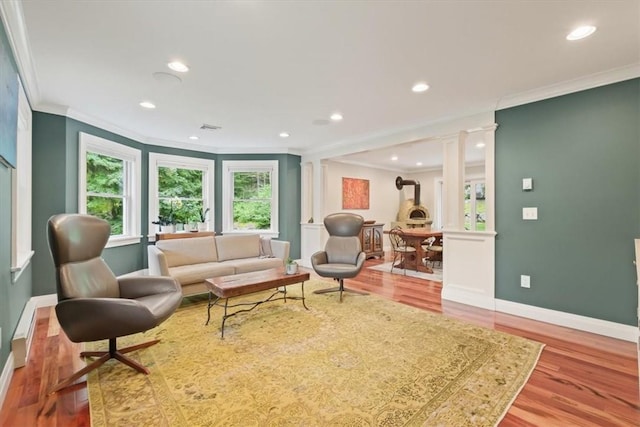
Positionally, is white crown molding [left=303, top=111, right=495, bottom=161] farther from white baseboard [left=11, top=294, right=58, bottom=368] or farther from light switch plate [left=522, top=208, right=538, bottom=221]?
white baseboard [left=11, top=294, right=58, bottom=368]

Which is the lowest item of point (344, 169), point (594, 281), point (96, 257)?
point (594, 281)

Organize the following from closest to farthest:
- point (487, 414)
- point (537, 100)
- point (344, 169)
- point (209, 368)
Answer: point (487, 414) → point (209, 368) → point (537, 100) → point (344, 169)

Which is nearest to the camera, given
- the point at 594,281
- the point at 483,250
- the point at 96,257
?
the point at 96,257

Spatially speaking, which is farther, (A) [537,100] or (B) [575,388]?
(A) [537,100]

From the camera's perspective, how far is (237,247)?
460 centimetres

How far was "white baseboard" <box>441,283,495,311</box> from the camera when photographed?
3.53 m

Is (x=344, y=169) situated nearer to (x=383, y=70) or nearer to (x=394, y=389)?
(x=383, y=70)

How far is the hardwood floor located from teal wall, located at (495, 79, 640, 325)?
43cm

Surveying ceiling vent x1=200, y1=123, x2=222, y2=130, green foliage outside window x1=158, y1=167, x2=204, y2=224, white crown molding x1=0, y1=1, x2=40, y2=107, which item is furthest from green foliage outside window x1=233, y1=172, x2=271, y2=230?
white crown molding x1=0, y1=1, x2=40, y2=107

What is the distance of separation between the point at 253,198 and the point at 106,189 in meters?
2.54

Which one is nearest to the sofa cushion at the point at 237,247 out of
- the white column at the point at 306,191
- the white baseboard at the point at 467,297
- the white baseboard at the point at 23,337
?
the white column at the point at 306,191

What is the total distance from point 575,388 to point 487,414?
0.79 metres

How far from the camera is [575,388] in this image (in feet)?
6.38

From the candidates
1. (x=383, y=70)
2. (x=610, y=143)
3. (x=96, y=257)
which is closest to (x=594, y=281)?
(x=610, y=143)
